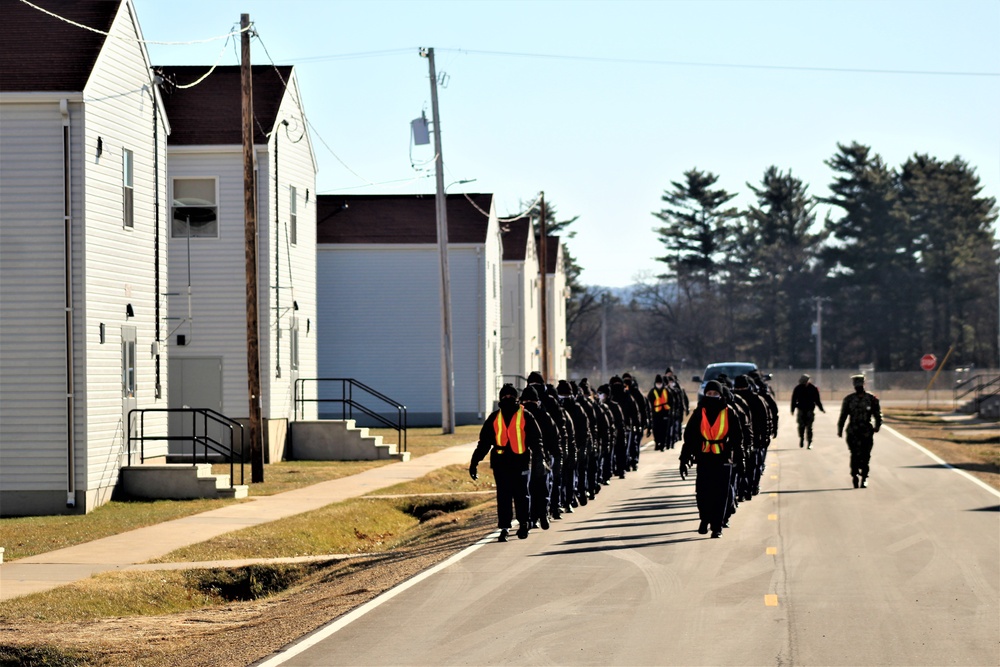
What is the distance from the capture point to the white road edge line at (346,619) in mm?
10359

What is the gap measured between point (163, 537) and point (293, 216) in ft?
58.5

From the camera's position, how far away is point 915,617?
12031 mm

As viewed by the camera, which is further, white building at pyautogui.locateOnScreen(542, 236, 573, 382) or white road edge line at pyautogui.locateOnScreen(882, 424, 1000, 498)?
white building at pyautogui.locateOnScreen(542, 236, 573, 382)

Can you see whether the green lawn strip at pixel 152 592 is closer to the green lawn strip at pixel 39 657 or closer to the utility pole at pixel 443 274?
the green lawn strip at pixel 39 657

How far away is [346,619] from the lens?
39.4 ft

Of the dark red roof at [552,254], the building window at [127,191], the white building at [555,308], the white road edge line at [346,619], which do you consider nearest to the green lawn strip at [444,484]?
the building window at [127,191]

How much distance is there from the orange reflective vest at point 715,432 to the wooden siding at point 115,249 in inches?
406

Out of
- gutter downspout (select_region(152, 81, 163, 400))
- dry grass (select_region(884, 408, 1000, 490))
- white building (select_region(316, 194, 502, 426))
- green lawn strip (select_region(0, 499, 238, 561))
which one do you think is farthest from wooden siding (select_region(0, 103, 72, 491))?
white building (select_region(316, 194, 502, 426))

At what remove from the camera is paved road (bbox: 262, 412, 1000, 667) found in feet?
34.3

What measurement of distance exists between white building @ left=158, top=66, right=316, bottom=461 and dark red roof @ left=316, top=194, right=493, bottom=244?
15194 millimetres

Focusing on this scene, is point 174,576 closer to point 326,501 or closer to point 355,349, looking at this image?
point 326,501

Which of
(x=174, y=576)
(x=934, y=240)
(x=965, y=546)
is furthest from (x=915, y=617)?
(x=934, y=240)

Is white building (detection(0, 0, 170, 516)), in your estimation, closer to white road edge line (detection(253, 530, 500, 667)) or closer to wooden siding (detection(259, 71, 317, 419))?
white road edge line (detection(253, 530, 500, 667))

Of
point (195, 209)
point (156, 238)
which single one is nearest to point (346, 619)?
point (156, 238)
